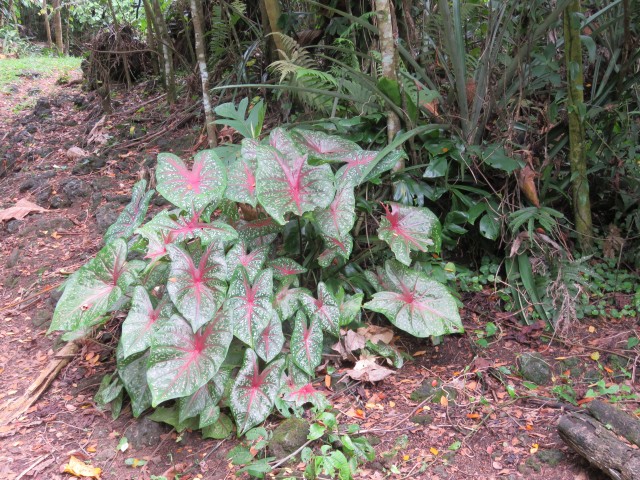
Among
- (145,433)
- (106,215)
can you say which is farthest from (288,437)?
(106,215)

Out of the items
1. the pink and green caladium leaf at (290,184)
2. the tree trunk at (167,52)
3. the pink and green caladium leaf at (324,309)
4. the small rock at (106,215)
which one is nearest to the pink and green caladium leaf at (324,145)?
the pink and green caladium leaf at (290,184)

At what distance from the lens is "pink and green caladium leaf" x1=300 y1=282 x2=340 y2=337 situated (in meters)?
2.30

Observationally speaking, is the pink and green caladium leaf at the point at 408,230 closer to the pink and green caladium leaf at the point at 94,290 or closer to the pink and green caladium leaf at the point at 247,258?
the pink and green caladium leaf at the point at 247,258

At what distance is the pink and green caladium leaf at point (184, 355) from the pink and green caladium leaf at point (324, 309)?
377mm

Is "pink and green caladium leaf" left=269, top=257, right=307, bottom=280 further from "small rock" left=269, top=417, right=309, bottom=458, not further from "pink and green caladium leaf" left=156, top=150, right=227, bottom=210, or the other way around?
"small rock" left=269, top=417, right=309, bottom=458

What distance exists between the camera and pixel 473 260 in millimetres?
2977

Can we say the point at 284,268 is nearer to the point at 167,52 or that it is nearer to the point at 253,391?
the point at 253,391

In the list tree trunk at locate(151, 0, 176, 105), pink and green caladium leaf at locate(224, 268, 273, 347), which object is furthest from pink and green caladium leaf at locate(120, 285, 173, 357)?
tree trunk at locate(151, 0, 176, 105)

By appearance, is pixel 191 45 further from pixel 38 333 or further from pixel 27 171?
pixel 38 333

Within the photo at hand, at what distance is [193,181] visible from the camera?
2.26m

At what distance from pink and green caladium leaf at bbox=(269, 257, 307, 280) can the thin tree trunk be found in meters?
0.80

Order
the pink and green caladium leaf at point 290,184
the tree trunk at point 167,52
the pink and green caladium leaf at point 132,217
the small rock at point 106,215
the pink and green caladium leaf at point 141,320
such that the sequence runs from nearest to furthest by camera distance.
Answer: the pink and green caladium leaf at point 141,320, the pink and green caladium leaf at point 290,184, the pink and green caladium leaf at point 132,217, the small rock at point 106,215, the tree trunk at point 167,52

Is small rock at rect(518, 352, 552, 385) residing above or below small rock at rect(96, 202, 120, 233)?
below

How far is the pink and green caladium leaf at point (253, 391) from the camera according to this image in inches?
81.9
